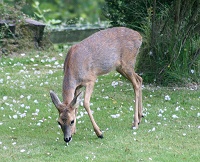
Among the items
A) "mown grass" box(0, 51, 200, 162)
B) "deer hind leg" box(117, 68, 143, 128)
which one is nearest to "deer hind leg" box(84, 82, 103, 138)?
"mown grass" box(0, 51, 200, 162)

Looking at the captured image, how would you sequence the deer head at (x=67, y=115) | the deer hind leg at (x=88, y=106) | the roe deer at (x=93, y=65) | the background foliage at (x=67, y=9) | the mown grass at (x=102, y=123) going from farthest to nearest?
1. the background foliage at (x=67, y=9)
2. the deer hind leg at (x=88, y=106)
3. the roe deer at (x=93, y=65)
4. the deer head at (x=67, y=115)
5. the mown grass at (x=102, y=123)

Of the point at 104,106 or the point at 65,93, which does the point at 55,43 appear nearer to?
the point at 104,106

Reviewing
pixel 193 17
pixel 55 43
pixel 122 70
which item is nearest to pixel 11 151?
pixel 122 70

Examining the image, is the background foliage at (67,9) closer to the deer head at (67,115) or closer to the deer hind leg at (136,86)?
the deer hind leg at (136,86)

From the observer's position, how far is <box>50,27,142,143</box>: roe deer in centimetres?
896

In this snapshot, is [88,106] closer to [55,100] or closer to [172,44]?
[55,100]

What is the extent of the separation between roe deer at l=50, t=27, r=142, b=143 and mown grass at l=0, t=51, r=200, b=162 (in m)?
0.31

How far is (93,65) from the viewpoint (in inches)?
388

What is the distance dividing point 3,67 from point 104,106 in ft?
13.7

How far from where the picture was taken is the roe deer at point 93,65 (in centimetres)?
896

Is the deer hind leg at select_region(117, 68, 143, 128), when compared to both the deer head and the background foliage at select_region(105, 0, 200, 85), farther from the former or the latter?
the background foliage at select_region(105, 0, 200, 85)

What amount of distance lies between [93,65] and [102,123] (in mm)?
995

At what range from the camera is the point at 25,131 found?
9766 millimetres

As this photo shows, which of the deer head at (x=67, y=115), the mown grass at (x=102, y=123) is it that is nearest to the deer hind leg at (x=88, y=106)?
the mown grass at (x=102, y=123)
